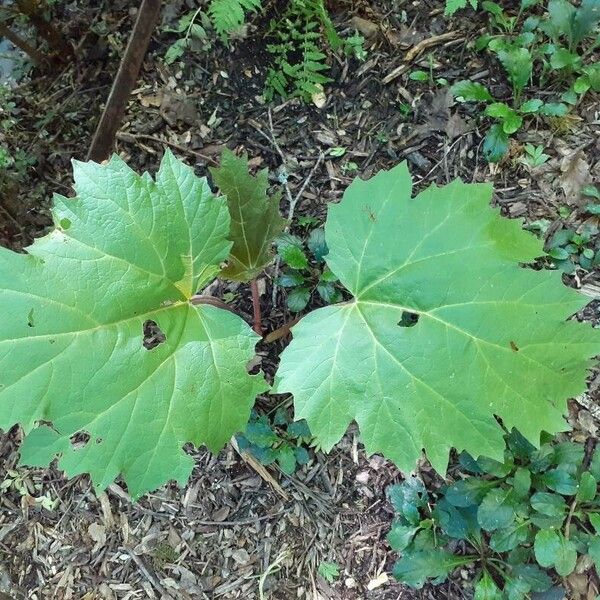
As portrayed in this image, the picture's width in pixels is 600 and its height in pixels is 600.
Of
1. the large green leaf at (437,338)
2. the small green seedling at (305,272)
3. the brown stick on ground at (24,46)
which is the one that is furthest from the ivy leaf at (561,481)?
the brown stick on ground at (24,46)

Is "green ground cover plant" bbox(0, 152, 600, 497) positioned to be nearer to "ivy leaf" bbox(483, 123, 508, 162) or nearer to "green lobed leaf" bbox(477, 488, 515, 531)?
"green lobed leaf" bbox(477, 488, 515, 531)

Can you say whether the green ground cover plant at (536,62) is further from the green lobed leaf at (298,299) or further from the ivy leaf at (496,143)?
the green lobed leaf at (298,299)

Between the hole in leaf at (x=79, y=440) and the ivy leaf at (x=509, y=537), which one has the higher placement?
the hole in leaf at (x=79, y=440)

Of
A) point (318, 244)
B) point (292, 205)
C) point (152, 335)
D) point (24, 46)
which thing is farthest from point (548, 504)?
point (24, 46)

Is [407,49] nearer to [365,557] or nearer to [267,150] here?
[267,150]

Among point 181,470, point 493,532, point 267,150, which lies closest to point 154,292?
point 181,470

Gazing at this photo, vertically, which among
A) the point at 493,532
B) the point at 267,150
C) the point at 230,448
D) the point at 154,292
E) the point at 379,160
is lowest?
the point at 493,532
